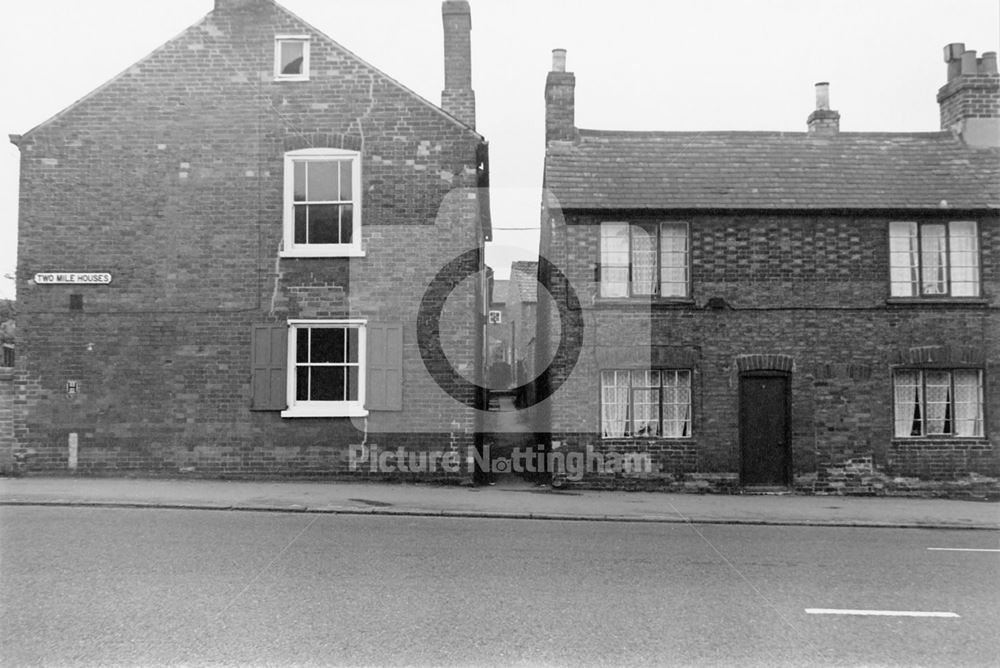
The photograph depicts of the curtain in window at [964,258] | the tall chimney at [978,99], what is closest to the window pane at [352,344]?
the curtain in window at [964,258]

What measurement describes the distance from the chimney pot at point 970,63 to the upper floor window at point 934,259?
3862mm

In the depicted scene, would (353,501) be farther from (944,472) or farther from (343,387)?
(944,472)

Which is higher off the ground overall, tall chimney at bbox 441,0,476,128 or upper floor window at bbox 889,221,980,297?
tall chimney at bbox 441,0,476,128

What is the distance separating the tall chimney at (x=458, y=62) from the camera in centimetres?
1706

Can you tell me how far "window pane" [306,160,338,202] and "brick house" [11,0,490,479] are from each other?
68mm

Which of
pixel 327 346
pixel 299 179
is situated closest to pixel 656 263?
pixel 327 346

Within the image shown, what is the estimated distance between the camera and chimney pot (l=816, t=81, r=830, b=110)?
20438mm

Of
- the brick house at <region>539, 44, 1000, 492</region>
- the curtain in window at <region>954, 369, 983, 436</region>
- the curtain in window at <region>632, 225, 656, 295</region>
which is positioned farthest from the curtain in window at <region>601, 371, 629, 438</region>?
the curtain in window at <region>954, 369, 983, 436</region>

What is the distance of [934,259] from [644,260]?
223 inches

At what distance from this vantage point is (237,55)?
1630 cm

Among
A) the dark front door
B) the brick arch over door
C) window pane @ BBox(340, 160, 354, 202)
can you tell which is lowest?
the dark front door

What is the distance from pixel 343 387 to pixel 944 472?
11.5 m

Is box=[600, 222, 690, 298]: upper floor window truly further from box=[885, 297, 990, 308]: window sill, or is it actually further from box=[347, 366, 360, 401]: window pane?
box=[347, 366, 360, 401]: window pane

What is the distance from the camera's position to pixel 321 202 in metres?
16.2
